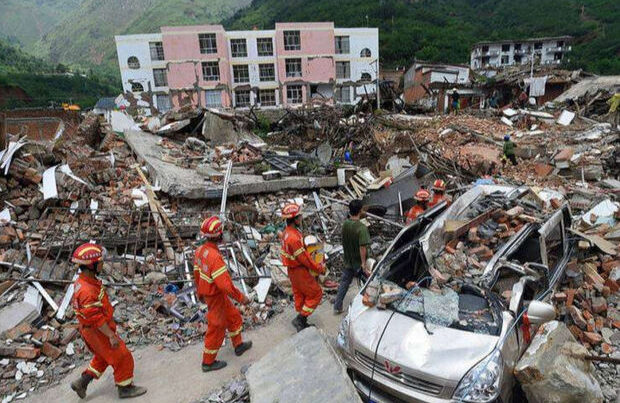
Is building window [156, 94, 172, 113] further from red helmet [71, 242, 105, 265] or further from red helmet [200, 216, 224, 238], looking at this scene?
red helmet [71, 242, 105, 265]

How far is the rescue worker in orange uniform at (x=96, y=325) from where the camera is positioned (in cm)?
343

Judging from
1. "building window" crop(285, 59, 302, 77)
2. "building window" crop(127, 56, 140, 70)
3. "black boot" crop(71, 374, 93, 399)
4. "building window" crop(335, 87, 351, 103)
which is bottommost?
"building window" crop(335, 87, 351, 103)

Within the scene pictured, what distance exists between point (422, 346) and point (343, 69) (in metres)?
42.5

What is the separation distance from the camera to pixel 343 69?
42438 millimetres

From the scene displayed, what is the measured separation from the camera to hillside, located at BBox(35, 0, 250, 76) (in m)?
117

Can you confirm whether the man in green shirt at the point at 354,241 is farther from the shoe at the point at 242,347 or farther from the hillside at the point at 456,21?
the hillside at the point at 456,21

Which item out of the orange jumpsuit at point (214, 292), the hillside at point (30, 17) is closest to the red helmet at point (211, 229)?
the orange jumpsuit at point (214, 292)

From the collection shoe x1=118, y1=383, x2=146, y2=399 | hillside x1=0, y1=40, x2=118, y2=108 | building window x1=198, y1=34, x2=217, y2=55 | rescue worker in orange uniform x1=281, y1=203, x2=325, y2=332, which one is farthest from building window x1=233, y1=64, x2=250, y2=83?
shoe x1=118, y1=383, x2=146, y2=399

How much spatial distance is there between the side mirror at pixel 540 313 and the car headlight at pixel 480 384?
1.87ft

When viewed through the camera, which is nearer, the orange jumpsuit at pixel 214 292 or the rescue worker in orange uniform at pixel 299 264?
the orange jumpsuit at pixel 214 292

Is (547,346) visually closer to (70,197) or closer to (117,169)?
(70,197)

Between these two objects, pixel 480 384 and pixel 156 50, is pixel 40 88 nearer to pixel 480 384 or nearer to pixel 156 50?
pixel 156 50

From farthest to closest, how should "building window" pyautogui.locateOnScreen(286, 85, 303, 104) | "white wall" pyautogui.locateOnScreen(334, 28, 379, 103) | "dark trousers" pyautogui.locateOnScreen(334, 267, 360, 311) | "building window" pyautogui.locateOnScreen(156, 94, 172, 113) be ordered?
"building window" pyautogui.locateOnScreen(286, 85, 303, 104) → "white wall" pyautogui.locateOnScreen(334, 28, 379, 103) → "building window" pyautogui.locateOnScreen(156, 94, 172, 113) → "dark trousers" pyautogui.locateOnScreen(334, 267, 360, 311)

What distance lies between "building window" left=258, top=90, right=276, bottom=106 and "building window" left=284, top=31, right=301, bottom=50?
4988 mm
